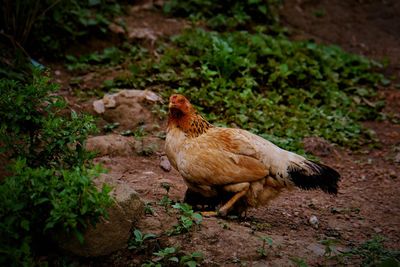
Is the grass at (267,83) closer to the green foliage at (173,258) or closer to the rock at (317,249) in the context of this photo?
the rock at (317,249)

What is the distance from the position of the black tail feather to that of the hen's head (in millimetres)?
1149

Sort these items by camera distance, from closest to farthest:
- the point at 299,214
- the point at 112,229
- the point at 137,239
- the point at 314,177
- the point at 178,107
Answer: the point at 112,229
the point at 137,239
the point at 314,177
the point at 178,107
the point at 299,214

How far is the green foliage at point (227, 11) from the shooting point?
1038 cm

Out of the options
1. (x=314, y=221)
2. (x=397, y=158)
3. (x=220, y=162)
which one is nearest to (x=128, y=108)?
(x=220, y=162)

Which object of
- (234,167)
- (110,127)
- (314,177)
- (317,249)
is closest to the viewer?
(317,249)

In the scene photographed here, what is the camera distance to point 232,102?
7934 mm

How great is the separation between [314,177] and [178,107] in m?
1.46

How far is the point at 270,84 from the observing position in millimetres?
8672

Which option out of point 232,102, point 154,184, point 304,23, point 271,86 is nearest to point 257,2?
point 304,23

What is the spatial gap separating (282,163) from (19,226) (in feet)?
7.95

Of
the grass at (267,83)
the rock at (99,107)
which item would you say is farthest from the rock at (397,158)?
the rock at (99,107)

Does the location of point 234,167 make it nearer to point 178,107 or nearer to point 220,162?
point 220,162

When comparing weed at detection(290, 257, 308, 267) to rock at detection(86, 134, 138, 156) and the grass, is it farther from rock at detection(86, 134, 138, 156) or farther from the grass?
the grass

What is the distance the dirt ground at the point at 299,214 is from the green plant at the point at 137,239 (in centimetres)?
6
